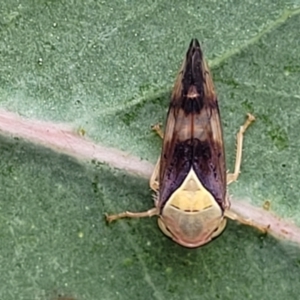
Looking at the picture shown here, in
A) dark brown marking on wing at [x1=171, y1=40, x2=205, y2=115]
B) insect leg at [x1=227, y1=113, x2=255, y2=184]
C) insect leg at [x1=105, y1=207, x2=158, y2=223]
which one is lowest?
insect leg at [x1=105, y1=207, x2=158, y2=223]

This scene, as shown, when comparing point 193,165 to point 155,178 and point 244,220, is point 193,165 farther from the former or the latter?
point 244,220

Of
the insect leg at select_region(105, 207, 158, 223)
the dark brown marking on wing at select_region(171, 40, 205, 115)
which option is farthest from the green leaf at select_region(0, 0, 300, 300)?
the dark brown marking on wing at select_region(171, 40, 205, 115)

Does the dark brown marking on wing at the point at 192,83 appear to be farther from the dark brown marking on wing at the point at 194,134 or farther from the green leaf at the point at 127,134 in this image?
the green leaf at the point at 127,134

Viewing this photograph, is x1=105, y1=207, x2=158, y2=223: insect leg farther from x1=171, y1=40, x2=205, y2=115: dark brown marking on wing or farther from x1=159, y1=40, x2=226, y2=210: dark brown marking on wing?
x1=171, y1=40, x2=205, y2=115: dark brown marking on wing

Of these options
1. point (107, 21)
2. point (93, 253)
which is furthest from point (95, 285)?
point (107, 21)

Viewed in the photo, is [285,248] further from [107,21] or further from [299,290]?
[107,21]

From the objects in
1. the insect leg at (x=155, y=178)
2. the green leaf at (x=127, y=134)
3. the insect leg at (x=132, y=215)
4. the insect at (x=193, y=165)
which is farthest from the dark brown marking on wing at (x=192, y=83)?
the insect leg at (x=132, y=215)

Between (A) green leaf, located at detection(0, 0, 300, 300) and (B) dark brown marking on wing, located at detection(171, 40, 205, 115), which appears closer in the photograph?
(B) dark brown marking on wing, located at detection(171, 40, 205, 115)
